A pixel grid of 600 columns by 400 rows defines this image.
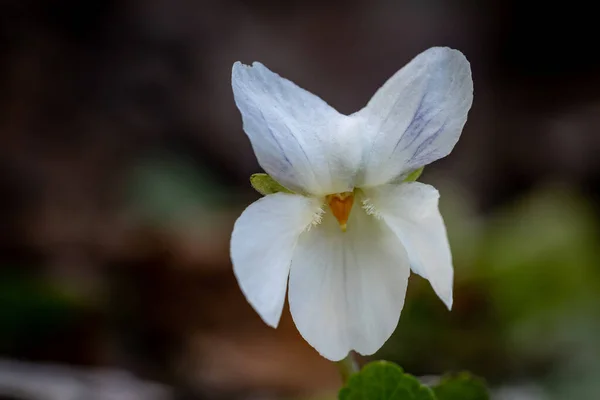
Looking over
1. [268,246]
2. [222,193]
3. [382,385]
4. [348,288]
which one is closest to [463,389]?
[382,385]

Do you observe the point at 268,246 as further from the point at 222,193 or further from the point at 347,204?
the point at 222,193

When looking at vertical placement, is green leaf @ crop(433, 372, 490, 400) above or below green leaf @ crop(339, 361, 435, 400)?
above

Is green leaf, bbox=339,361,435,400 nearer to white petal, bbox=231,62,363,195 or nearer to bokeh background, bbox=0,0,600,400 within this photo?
white petal, bbox=231,62,363,195

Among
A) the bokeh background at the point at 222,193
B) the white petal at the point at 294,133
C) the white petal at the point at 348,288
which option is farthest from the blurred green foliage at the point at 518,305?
the white petal at the point at 294,133

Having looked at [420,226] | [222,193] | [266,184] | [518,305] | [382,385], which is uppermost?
[222,193]

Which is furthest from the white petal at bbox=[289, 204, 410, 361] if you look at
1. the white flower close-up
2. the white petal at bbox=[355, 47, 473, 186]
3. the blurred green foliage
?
the blurred green foliage

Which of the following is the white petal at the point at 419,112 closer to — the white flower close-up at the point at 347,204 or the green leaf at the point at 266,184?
the white flower close-up at the point at 347,204

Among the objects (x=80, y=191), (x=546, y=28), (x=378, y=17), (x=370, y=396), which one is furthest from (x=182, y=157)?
(x=370, y=396)
